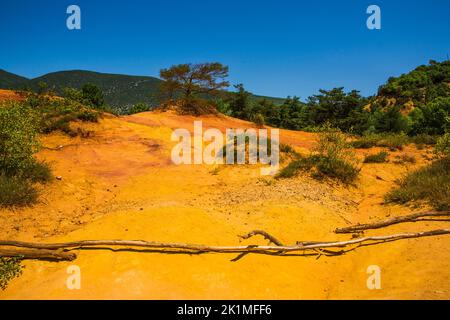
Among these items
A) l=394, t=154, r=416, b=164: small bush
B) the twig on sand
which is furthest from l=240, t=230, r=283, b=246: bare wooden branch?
l=394, t=154, r=416, b=164: small bush

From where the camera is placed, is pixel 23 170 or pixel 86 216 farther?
pixel 23 170

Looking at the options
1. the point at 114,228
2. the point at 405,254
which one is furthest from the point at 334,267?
the point at 114,228

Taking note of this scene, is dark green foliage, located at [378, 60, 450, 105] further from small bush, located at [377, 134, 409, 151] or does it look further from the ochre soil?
the ochre soil

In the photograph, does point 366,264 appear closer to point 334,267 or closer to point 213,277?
point 334,267

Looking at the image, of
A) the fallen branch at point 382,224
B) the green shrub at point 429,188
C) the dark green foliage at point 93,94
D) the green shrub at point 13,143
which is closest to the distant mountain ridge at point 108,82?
the dark green foliage at point 93,94

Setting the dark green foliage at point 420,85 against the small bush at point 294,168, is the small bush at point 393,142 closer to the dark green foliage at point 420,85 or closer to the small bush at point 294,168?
the small bush at point 294,168

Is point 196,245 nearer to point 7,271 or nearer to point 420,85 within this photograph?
point 7,271
